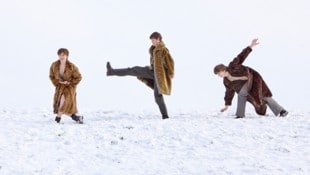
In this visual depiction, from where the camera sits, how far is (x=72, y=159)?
911cm

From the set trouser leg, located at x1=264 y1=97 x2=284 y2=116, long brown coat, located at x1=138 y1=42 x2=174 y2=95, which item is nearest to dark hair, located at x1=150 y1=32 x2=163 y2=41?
long brown coat, located at x1=138 y1=42 x2=174 y2=95

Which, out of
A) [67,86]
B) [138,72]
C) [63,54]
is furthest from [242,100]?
[63,54]

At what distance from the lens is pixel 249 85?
44.7 feet

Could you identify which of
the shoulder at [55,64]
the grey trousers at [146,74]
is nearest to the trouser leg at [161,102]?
the grey trousers at [146,74]

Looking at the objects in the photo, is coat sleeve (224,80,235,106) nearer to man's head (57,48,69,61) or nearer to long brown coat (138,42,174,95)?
long brown coat (138,42,174,95)

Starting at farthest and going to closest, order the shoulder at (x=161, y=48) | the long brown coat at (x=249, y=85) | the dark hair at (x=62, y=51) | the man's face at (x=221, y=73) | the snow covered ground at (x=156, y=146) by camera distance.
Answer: the long brown coat at (x=249, y=85) → the man's face at (x=221, y=73) → the shoulder at (x=161, y=48) → the dark hair at (x=62, y=51) → the snow covered ground at (x=156, y=146)

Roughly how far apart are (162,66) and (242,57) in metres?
1.85

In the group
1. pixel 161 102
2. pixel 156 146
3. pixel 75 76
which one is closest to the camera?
pixel 156 146

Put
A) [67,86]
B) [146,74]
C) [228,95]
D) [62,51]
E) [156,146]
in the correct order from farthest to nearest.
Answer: [228,95] < [146,74] < [67,86] < [62,51] < [156,146]

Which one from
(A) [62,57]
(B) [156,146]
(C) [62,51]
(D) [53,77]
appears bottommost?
(B) [156,146]

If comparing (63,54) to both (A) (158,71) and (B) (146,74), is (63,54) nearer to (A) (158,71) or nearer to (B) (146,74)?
(B) (146,74)

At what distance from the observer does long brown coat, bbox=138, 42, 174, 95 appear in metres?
13.0

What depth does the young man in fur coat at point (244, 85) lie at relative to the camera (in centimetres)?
1335

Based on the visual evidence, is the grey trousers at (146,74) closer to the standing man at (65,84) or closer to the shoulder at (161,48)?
the shoulder at (161,48)
